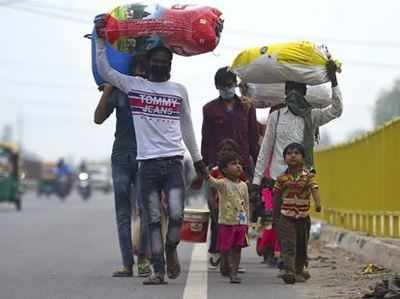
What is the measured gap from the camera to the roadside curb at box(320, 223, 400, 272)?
13039mm

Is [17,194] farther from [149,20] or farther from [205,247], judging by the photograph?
[149,20]

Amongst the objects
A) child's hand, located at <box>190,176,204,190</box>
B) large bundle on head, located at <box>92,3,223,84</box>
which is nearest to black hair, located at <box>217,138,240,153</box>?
child's hand, located at <box>190,176,204,190</box>

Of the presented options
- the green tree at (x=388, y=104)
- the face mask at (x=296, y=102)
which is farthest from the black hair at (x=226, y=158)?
the green tree at (x=388, y=104)

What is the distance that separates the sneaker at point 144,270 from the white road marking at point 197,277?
0.39 m

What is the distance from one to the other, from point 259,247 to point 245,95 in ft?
5.25

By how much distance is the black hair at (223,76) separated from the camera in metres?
13.0

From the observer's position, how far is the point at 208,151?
521 inches

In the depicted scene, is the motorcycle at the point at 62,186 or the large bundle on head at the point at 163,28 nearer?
the large bundle on head at the point at 163,28

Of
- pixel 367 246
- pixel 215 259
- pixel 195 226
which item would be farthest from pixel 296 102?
pixel 367 246

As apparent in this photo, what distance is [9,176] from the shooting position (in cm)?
3678

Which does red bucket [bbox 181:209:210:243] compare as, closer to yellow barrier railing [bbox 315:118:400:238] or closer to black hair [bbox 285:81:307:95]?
black hair [bbox 285:81:307:95]

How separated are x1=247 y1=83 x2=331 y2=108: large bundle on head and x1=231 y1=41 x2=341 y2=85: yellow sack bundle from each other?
0.95m

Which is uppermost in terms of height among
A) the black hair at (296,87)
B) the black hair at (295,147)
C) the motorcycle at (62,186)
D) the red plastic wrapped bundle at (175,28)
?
the red plastic wrapped bundle at (175,28)

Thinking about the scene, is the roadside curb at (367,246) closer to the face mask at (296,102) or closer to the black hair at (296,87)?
the face mask at (296,102)
